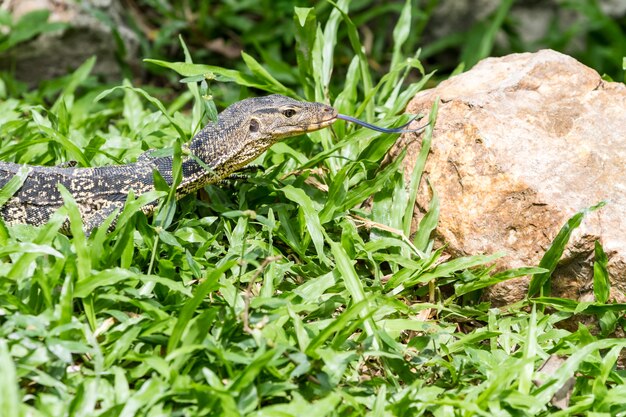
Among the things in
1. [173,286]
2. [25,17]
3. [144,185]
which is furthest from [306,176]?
[25,17]

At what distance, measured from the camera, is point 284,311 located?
13.5ft

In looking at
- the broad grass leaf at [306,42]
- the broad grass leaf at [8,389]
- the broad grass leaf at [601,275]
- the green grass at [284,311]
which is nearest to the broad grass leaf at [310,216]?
the green grass at [284,311]

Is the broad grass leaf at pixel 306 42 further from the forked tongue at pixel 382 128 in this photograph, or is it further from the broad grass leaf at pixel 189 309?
the broad grass leaf at pixel 189 309

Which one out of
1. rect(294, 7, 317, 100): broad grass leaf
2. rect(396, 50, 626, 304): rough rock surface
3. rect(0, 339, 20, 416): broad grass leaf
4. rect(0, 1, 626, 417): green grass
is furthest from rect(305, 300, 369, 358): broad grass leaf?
rect(294, 7, 317, 100): broad grass leaf

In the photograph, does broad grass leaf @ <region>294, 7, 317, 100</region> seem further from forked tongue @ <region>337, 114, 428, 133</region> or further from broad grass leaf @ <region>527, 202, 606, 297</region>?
broad grass leaf @ <region>527, 202, 606, 297</region>

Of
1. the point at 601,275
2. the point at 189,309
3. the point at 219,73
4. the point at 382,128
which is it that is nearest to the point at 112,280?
the point at 189,309

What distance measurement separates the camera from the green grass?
369 centimetres

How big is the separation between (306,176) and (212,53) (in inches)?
→ 149

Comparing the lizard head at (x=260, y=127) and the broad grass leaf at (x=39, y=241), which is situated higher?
the lizard head at (x=260, y=127)

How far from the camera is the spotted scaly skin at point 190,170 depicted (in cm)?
490

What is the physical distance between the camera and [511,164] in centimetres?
473

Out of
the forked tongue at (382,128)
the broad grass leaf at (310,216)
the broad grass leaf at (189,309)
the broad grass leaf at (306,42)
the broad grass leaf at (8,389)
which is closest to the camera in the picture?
the broad grass leaf at (8,389)

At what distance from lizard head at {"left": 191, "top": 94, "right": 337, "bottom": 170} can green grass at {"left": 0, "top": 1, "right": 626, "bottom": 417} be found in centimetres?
30

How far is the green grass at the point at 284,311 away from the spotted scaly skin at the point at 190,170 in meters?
0.15
